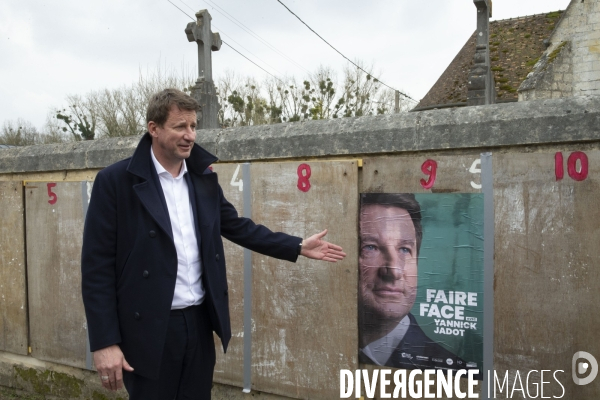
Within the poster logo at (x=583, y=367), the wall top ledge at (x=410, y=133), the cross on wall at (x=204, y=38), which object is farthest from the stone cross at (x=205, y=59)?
the poster logo at (x=583, y=367)

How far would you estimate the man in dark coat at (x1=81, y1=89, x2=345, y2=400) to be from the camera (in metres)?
2.47

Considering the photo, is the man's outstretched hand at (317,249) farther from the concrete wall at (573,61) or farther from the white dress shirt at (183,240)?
the concrete wall at (573,61)

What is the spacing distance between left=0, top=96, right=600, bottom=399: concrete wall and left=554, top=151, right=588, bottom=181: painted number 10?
16 millimetres

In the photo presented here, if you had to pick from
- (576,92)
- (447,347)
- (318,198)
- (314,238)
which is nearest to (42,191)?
(318,198)

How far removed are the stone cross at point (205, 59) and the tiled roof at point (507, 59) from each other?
10847 millimetres

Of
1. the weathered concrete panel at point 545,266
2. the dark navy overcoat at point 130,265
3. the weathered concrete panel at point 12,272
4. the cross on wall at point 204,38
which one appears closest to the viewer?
the dark navy overcoat at point 130,265

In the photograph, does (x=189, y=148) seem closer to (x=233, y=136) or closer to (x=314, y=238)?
(x=314, y=238)

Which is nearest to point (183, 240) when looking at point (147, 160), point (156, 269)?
point (156, 269)

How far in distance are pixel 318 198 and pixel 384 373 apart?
4.11 feet

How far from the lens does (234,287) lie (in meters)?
4.07

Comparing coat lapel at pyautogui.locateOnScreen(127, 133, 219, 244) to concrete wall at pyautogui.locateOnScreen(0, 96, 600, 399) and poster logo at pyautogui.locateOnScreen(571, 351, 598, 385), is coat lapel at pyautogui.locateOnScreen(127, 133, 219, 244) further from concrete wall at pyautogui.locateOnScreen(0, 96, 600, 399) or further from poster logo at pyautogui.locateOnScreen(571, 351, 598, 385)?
poster logo at pyautogui.locateOnScreen(571, 351, 598, 385)

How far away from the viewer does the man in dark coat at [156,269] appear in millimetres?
2471

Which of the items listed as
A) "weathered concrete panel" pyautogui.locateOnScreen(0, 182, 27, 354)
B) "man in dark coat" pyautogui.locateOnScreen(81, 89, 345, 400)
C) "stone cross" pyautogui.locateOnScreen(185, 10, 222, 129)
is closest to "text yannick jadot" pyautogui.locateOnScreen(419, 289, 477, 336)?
"man in dark coat" pyautogui.locateOnScreen(81, 89, 345, 400)

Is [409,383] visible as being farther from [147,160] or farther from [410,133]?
[147,160]
